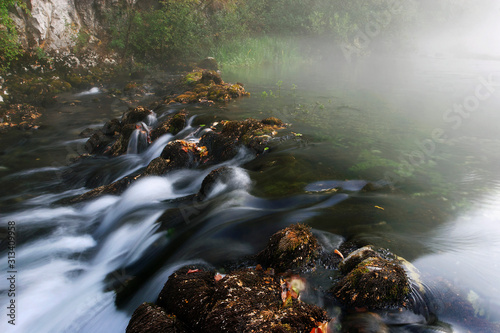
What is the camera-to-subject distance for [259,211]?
4.81 meters

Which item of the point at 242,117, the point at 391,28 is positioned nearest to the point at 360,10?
the point at 391,28

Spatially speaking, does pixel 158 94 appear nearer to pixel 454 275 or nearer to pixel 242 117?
pixel 242 117

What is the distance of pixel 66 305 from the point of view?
13.1 ft

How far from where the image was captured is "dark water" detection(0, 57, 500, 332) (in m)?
Result: 3.79

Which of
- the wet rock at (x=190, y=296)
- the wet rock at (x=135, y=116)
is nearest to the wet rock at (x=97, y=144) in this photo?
the wet rock at (x=135, y=116)

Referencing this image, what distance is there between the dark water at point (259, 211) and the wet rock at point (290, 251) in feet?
1.30

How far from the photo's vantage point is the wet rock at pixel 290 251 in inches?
133

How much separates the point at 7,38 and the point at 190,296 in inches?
607

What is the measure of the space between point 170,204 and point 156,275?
1.95 metres

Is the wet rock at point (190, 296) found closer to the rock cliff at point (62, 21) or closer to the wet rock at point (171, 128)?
the wet rock at point (171, 128)

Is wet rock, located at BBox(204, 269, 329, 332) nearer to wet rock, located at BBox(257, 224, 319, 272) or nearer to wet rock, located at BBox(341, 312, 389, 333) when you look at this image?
wet rock, located at BBox(341, 312, 389, 333)

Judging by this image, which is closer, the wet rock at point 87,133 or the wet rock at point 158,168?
the wet rock at point 158,168

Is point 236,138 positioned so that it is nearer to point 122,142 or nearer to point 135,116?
point 122,142

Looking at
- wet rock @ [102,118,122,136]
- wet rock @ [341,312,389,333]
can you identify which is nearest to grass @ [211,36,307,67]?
wet rock @ [102,118,122,136]
